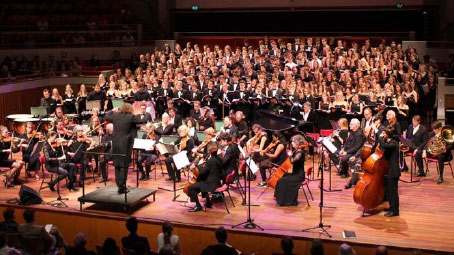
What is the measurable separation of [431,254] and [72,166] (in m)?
6.25

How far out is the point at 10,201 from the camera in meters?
10.1

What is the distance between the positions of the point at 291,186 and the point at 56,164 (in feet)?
13.4

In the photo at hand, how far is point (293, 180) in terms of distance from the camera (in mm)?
9680

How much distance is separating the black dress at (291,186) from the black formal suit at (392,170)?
4.42 ft

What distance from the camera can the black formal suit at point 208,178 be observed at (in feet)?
31.0

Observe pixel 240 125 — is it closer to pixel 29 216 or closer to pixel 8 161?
pixel 8 161

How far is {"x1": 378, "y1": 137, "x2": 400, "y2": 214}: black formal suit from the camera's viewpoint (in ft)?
28.8

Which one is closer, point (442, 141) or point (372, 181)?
point (372, 181)

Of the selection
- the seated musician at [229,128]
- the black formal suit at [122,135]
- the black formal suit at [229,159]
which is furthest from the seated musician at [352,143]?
the black formal suit at [122,135]

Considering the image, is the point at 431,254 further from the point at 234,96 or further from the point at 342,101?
the point at 234,96

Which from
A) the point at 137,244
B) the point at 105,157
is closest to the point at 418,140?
the point at 105,157

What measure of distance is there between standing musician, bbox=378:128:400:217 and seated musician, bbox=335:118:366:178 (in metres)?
1.74

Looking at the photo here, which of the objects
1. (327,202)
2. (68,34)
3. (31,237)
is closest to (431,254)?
(327,202)

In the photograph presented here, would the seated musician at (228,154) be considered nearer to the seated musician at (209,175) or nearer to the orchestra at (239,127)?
the orchestra at (239,127)
